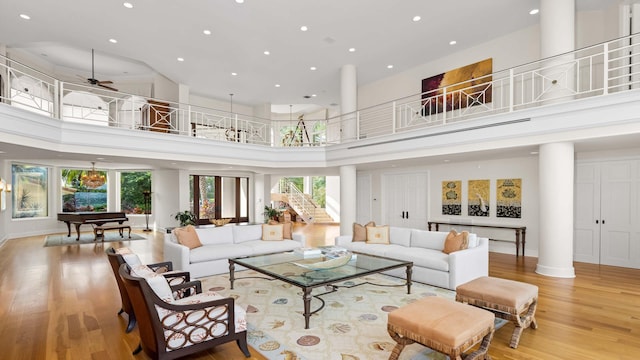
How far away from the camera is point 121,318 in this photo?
13.0 feet

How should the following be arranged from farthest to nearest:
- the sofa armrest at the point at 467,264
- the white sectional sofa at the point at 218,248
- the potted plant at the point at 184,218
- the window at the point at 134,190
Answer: the window at the point at 134,190, the potted plant at the point at 184,218, the white sectional sofa at the point at 218,248, the sofa armrest at the point at 467,264

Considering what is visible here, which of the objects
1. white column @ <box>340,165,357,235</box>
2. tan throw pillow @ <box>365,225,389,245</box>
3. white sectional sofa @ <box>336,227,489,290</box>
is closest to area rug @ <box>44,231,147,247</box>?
white column @ <box>340,165,357,235</box>

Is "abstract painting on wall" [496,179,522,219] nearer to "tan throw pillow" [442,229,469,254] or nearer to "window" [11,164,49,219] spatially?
"tan throw pillow" [442,229,469,254]

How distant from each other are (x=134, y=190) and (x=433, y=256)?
13.0 metres

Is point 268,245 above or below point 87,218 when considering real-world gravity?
below

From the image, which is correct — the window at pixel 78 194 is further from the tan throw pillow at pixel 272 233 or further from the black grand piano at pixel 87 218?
the tan throw pillow at pixel 272 233

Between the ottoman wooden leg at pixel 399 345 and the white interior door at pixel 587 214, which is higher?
the white interior door at pixel 587 214

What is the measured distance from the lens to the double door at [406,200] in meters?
9.77

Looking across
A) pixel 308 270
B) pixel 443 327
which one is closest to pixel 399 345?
pixel 443 327

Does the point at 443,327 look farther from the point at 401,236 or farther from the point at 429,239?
the point at 401,236

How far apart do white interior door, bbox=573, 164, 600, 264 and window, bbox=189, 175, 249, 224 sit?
11.9 m

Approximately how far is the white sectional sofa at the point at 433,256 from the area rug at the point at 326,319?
7.5 inches

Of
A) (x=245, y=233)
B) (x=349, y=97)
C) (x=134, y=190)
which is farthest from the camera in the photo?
(x=134, y=190)

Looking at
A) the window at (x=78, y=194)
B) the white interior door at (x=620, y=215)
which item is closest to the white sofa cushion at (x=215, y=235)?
the white interior door at (x=620, y=215)
